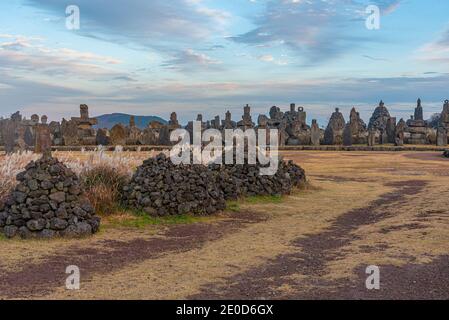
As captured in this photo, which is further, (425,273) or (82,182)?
(82,182)

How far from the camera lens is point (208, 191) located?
1287cm

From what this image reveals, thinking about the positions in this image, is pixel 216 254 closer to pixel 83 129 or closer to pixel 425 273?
pixel 425 273

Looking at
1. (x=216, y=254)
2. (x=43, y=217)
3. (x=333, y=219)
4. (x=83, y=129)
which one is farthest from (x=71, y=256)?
(x=83, y=129)

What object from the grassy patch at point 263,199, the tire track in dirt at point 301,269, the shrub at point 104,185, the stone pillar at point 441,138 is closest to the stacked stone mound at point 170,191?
the shrub at point 104,185

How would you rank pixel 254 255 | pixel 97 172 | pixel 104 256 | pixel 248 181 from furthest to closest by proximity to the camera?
1. pixel 248 181
2. pixel 97 172
3. pixel 254 255
4. pixel 104 256

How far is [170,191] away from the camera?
12.3 meters

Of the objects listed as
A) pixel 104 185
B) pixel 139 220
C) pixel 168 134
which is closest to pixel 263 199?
pixel 139 220

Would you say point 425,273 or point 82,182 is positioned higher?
point 82,182

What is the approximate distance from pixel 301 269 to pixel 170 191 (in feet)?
16.7

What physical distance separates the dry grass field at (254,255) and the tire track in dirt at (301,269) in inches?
0.5

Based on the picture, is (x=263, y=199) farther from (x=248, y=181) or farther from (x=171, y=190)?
(x=171, y=190)

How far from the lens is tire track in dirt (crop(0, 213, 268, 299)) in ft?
23.0
